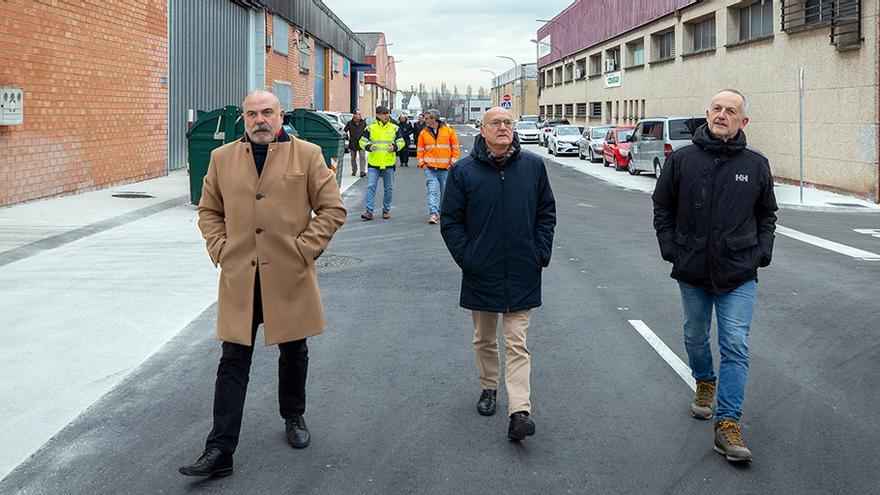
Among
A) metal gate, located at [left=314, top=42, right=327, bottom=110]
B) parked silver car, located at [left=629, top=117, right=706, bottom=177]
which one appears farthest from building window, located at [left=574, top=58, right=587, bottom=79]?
parked silver car, located at [left=629, top=117, right=706, bottom=177]

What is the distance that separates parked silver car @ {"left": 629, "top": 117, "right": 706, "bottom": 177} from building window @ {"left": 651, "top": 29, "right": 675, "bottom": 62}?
11.2m

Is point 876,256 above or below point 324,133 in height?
below

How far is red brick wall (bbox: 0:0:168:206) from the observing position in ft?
47.7

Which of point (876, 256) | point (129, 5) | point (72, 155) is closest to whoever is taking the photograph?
point (876, 256)

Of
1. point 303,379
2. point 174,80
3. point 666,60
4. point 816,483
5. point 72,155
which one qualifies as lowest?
point 816,483

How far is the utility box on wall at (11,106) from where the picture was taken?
539 inches

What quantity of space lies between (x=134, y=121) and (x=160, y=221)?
23.3 feet

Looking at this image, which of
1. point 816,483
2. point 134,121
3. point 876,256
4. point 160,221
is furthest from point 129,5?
point 816,483

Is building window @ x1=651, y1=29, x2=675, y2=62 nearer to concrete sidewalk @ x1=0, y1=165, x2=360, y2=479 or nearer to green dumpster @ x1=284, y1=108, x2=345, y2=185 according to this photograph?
green dumpster @ x1=284, y1=108, x2=345, y2=185

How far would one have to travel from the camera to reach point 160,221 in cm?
1394

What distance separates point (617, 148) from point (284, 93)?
48.7 ft

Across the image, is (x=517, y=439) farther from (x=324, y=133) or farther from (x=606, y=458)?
(x=324, y=133)

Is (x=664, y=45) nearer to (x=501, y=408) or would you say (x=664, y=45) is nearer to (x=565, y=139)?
(x=565, y=139)

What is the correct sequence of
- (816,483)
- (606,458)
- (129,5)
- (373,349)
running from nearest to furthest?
(816,483), (606,458), (373,349), (129,5)
